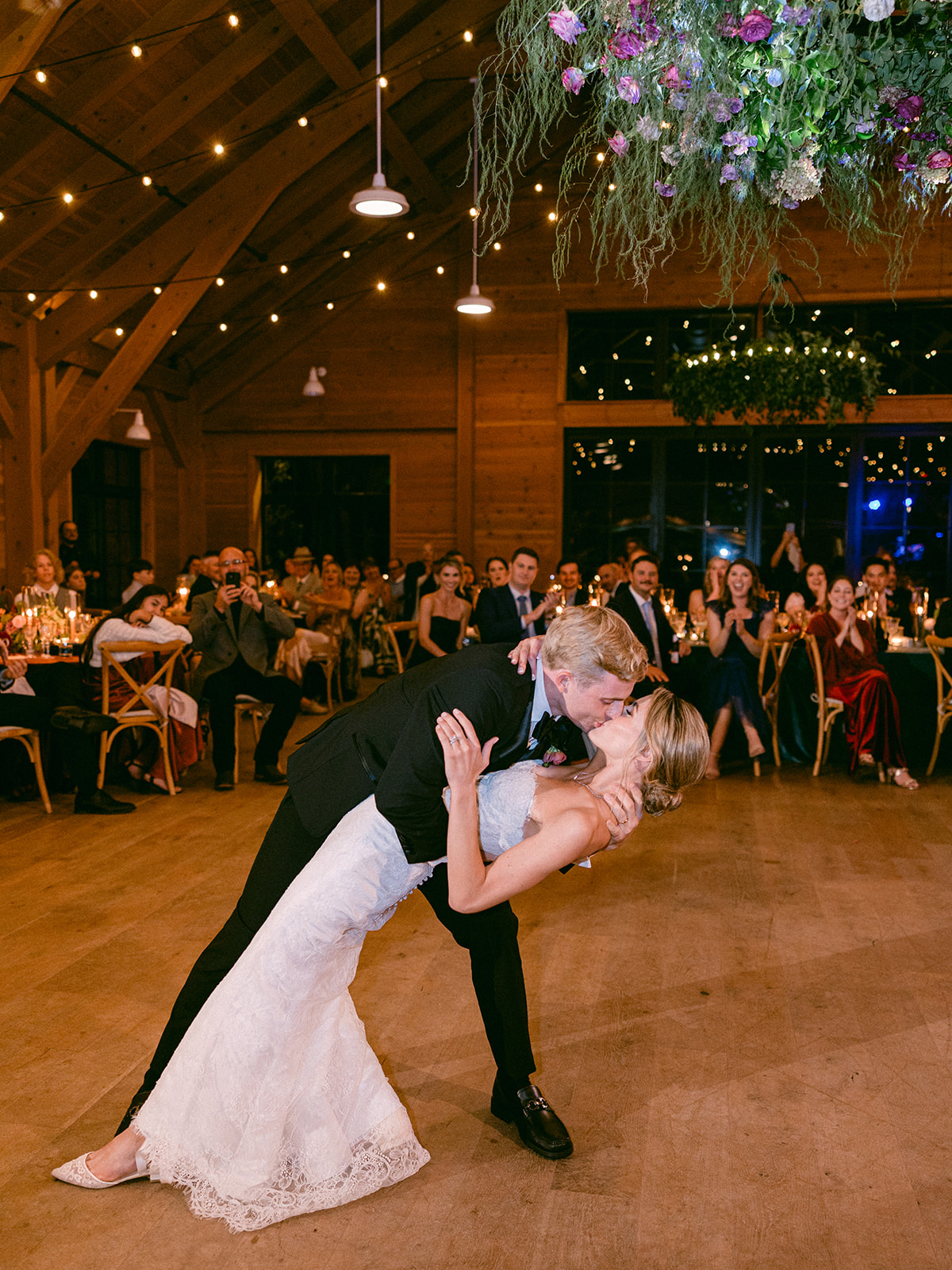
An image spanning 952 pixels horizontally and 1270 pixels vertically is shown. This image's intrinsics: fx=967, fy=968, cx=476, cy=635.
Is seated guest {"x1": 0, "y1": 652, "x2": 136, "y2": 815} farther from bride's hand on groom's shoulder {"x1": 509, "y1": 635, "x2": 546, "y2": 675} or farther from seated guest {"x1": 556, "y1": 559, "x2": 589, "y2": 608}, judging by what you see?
seated guest {"x1": 556, "y1": 559, "x2": 589, "y2": 608}

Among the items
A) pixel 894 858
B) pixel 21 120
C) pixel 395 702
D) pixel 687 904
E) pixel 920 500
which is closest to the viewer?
pixel 395 702

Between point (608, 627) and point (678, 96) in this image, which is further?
point (608, 627)

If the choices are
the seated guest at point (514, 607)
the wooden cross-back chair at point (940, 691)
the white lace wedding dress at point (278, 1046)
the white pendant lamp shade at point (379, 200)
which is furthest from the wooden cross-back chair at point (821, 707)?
the white lace wedding dress at point (278, 1046)

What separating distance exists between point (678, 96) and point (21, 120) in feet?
23.4

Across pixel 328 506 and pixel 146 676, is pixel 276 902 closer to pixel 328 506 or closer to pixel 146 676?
pixel 146 676

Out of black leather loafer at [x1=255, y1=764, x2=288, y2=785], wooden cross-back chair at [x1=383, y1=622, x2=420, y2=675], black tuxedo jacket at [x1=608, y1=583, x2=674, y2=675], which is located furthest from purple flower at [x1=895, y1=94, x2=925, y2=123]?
wooden cross-back chair at [x1=383, y1=622, x2=420, y2=675]

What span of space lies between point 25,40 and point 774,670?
6095 millimetres

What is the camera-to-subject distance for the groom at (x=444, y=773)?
71.1 inches

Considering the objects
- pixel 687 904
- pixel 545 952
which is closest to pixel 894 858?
pixel 687 904

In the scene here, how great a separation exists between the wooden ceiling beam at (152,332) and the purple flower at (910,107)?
8183mm

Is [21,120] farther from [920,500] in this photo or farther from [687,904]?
[920,500]

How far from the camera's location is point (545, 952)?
10.9 feet

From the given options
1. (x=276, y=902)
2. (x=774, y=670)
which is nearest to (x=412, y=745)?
(x=276, y=902)

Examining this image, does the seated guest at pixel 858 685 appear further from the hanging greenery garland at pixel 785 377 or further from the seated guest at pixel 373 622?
the seated guest at pixel 373 622
